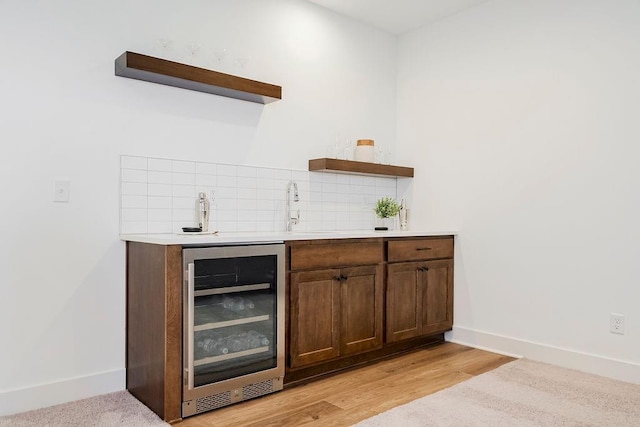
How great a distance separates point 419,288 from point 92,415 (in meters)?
2.21

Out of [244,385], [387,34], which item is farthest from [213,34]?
[244,385]

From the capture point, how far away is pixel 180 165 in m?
2.96

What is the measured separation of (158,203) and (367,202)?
1817mm

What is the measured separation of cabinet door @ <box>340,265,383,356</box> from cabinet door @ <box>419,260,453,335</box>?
0.48 meters

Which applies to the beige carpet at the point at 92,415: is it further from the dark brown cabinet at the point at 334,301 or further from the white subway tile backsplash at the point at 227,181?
the white subway tile backsplash at the point at 227,181

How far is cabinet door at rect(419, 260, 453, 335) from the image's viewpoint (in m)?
3.57

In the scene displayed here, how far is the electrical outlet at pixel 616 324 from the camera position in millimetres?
2932

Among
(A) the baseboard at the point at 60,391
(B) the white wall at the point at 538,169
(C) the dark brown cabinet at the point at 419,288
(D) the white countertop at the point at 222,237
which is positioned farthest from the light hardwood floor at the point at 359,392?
(D) the white countertop at the point at 222,237

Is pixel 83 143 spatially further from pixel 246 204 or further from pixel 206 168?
pixel 246 204

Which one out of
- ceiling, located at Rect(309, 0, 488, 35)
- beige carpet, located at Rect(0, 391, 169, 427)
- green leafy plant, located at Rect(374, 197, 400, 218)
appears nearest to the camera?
beige carpet, located at Rect(0, 391, 169, 427)

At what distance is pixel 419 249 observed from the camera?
11.5 feet

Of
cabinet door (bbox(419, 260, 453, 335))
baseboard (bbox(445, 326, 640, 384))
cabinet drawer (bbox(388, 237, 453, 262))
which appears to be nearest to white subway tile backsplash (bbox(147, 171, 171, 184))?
cabinet drawer (bbox(388, 237, 453, 262))

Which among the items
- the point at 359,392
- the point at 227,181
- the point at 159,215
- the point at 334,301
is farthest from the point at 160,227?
the point at 359,392

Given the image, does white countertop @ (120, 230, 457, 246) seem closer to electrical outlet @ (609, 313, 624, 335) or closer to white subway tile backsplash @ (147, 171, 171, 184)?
white subway tile backsplash @ (147, 171, 171, 184)
